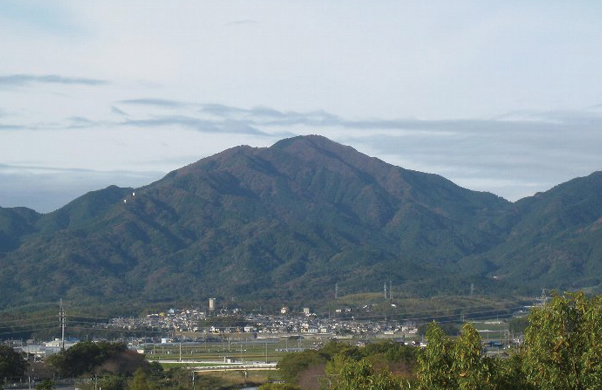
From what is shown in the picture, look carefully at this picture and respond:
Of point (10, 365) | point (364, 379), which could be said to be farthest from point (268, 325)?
point (364, 379)

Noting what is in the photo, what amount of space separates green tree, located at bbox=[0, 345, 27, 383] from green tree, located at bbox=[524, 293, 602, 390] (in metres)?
50.0

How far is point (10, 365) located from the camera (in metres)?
69.8

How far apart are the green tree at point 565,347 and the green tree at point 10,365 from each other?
4996cm

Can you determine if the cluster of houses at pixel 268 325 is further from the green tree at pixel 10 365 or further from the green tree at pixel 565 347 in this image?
the green tree at pixel 565 347

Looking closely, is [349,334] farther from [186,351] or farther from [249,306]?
[249,306]

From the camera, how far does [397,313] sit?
162500 millimetres

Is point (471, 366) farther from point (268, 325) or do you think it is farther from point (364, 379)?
point (268, 325)

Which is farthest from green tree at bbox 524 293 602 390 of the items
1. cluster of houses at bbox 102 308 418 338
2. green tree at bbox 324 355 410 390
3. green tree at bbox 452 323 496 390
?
cluster of houses at bbox 102 308 418 338

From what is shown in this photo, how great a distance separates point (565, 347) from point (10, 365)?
5239 cm

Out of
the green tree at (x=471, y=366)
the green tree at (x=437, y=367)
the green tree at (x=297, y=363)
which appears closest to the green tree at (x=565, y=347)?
the green tree at (x=471, y=366)

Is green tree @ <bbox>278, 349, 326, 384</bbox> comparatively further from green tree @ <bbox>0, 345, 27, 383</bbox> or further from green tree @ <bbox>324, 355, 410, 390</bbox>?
green tree @ <bbox>324, 355, 410, 390</bbox>

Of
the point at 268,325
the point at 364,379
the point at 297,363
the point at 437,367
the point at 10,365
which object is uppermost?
the point at 268,325

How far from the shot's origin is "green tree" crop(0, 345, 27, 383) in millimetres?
68750

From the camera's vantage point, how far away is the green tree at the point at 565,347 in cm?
2278
